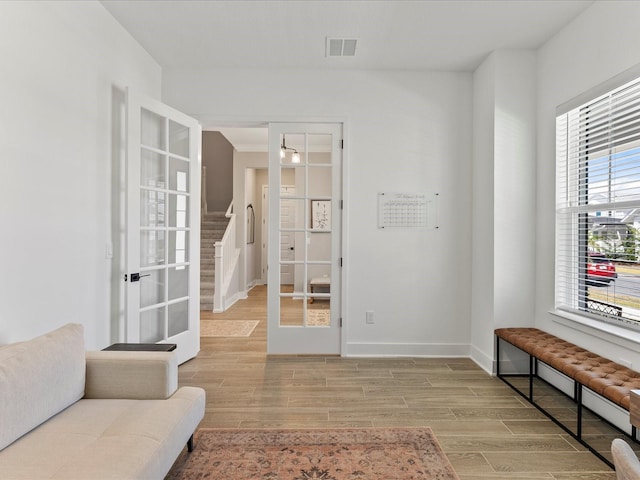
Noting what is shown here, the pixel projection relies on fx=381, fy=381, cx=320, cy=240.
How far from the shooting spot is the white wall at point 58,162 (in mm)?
2027

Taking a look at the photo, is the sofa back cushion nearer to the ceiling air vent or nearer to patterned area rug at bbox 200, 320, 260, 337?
patterned area rug at bbox 200, 320, 260, 337

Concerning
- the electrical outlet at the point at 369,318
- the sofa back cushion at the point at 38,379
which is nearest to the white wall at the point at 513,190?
the electrical outlet at the point at 369,318

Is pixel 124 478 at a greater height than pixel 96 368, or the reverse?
pixel 96 368

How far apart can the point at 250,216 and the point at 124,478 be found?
285 inches

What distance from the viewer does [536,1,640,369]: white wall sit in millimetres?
2477

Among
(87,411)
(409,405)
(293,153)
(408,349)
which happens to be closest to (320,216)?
(293,153)

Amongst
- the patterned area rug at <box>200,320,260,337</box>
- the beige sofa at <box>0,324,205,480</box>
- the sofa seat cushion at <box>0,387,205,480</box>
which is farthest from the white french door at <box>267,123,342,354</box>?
the sofa seat cushion at <box>0,387,205,480</box>

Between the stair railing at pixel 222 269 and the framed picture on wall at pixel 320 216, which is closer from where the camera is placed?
the framed picture on wall at pixel 320 216

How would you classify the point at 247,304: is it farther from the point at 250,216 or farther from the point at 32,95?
the point at 32,95

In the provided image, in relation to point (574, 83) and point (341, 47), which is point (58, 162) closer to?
point (341, 47)

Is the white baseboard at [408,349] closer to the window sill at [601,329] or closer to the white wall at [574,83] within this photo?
the white wall at [574,83]

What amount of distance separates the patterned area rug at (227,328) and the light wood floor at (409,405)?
0.72 meters

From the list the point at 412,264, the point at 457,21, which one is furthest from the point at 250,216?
the point at 457,21

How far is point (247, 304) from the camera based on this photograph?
671 centimetres
